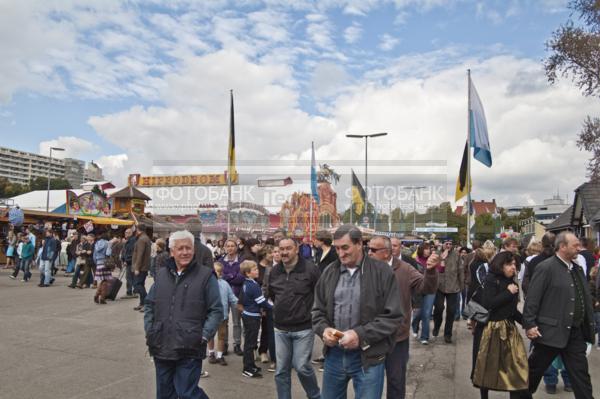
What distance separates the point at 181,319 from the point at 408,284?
2.35 metres

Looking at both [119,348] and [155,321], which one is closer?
[155,321]

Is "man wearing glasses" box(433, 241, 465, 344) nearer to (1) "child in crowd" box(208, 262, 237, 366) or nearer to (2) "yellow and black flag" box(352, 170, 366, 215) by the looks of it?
(1) "child in crowd" box(208, 262, 237, 366)

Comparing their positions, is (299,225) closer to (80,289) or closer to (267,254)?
(80,289)

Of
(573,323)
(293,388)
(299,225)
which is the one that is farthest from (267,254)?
(299,225)

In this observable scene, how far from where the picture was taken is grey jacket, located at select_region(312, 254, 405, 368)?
129 inches

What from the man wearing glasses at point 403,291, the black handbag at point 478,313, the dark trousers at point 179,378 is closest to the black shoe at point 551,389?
the black handbag at point 478,313

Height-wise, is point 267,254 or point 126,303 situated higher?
point 267,254

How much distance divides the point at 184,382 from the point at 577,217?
27.6 metres

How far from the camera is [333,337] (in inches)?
129

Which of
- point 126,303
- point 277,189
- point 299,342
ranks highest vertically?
point 277,189

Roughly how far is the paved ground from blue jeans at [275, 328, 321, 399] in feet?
3.19

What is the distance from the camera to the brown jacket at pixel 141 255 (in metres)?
11.3

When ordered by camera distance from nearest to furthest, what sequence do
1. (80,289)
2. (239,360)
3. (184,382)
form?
(184,382) → (239,360) → (80,289)

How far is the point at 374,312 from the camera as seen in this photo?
3.36 metres
